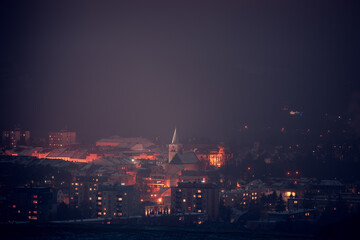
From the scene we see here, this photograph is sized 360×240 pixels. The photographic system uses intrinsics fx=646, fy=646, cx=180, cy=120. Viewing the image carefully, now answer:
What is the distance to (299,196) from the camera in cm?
2702

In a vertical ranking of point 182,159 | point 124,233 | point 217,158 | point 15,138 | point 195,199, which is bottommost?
point 124,233

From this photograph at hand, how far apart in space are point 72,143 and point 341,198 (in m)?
30.4

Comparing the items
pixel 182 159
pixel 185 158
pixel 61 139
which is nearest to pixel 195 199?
pixel 182 159

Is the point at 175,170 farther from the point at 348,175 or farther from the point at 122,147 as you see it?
the point at 122,147

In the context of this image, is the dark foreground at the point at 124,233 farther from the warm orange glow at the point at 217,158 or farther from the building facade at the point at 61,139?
the building facade at the point at 61,139

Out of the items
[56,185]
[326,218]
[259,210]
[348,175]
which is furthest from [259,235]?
[348,175]

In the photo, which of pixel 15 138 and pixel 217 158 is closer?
pixel 217 158

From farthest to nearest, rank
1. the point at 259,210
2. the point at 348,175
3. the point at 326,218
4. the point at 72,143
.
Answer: the point at 72,143 < the point at 348,175 < the point at 259,210 < the point at 326,218

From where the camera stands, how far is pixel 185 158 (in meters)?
39.9

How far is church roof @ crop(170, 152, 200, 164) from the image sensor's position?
39062mm

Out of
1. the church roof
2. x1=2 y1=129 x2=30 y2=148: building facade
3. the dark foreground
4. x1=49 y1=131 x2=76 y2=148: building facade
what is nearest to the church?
the church roof

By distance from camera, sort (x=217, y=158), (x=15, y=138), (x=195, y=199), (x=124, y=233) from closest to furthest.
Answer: (x=124, y=233) < (x=195, y=199) < (x=217, y=158) < (x=15, y=138)

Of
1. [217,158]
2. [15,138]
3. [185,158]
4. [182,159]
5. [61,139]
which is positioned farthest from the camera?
[61,139]

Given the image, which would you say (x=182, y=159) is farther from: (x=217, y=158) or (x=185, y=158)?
(x=217, y=158)
